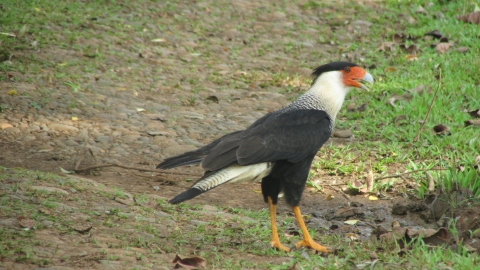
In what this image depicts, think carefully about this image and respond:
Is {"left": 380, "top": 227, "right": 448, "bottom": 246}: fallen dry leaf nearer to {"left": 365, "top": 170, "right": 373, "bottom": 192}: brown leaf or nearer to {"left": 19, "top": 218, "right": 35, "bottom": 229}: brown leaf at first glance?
{"left": 365, "top": 170, "right": 373, "bottom": 192}: brown leaf

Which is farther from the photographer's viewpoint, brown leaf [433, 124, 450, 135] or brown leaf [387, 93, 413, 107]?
brown leaf [387, 93, 413, 107]

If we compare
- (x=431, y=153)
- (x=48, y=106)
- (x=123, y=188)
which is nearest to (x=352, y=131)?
(x=431, y=153)

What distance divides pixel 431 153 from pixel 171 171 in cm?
226

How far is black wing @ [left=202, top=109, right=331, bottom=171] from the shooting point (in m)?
4.15

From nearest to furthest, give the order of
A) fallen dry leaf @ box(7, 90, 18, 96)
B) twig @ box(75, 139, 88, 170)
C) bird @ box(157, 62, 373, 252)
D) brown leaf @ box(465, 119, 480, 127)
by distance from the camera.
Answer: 1. bird @ box(157, 62, 373, 252)
2. twig @ box(75, 139, 88, 170)
3. brown leaf @ box(465, 119, 480, 127)
4. fallen dry leaf @ box(7, 90, 18, 96)

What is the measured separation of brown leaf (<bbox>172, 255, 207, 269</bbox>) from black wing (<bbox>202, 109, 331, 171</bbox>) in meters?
0.65

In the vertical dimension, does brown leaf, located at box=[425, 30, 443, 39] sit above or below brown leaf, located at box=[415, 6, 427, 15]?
below

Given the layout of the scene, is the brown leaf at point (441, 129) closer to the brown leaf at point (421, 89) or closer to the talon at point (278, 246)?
the brown leaf at point (421, 89)

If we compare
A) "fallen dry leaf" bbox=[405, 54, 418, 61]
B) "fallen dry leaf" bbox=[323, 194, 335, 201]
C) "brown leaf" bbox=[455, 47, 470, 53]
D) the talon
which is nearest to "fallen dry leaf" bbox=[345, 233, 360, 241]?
the talon

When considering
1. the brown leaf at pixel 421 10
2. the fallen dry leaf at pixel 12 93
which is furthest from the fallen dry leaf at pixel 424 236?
the brown leaf at pixel 421 10

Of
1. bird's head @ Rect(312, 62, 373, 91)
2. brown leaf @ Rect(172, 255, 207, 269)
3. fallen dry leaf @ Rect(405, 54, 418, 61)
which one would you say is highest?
bird's head @ Rect(312, 62, 373, 91)

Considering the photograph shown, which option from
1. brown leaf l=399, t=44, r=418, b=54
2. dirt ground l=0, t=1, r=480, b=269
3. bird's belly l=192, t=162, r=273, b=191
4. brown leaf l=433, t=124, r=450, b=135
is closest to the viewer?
bird's belly l=192, t=162, r=273, b=191

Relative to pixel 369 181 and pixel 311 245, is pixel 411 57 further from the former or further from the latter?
pixel 311 245

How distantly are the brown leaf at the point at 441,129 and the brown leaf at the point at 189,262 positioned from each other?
319cm
